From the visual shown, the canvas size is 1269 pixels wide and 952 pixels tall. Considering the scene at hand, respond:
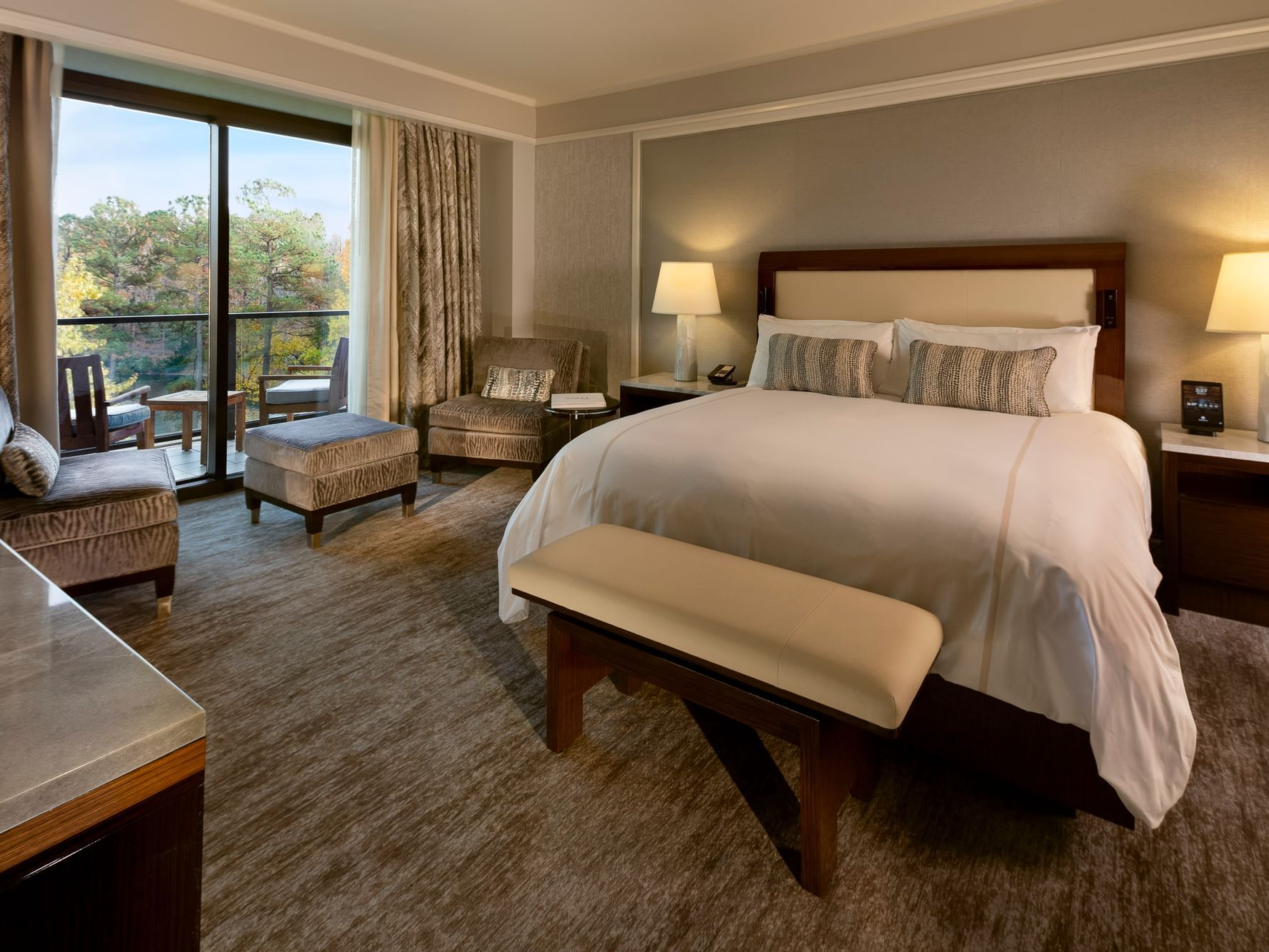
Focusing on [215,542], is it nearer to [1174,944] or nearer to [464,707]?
[464,707]

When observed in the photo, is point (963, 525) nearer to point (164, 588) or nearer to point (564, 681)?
point (564, 681)

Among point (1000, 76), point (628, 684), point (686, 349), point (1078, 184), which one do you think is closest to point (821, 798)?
point (628, 684)

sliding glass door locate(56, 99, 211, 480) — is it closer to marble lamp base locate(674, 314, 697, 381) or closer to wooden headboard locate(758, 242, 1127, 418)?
marble lamp base locate(674, 314, 697, 381)

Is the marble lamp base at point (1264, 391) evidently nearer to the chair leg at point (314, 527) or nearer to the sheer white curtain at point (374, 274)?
the chair leg at point (314, 527)

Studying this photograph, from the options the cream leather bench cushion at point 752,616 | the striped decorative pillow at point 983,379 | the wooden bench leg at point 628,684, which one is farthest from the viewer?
the striped decorative pillow at point 983,379

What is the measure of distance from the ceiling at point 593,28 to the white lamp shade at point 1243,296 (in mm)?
1576

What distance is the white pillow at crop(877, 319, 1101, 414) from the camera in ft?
10.7

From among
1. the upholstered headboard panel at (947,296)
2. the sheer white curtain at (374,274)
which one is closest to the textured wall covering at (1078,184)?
the upholstered headboard panel at (947,296)

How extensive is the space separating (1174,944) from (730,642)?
3.37 ft

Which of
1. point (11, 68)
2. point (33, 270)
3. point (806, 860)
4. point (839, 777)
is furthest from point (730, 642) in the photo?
point (11, 68)

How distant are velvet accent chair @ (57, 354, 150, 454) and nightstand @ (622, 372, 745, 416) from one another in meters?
2.82

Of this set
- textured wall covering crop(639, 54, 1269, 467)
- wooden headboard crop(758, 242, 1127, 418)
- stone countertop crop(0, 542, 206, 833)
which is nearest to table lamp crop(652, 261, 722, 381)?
textured wall covering crop(639, 54, 1269, 467)

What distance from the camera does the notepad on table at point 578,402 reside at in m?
4.41

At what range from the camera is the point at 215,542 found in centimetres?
369
